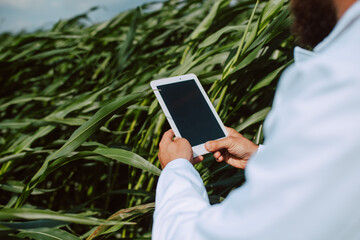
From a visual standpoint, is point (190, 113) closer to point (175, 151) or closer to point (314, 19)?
point (175, 151)

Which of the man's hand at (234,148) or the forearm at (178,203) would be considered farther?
the man's hand at (234,148)

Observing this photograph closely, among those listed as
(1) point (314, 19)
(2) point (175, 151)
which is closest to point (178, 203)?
(2) point (175, 151)

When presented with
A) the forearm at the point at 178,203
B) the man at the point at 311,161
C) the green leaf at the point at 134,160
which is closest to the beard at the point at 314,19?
the man at the point at 311,161

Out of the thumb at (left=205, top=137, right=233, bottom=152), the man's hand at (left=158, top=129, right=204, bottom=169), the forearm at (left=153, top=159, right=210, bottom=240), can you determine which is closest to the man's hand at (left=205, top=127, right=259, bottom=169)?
the thumb at (left=205, top=137, right=233, bottom=152)

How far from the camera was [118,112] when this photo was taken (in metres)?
0.71

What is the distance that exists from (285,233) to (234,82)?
68 centimetres

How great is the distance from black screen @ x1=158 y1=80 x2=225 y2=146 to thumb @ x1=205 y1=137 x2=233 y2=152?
3 cm

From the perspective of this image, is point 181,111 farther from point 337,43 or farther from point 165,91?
point 337,43

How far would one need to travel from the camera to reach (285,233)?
0.96 ft

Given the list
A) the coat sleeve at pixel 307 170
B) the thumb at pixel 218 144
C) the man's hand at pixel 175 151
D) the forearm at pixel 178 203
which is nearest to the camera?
the coat sleeve at pixel 307 170

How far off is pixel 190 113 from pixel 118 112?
0.53 feet

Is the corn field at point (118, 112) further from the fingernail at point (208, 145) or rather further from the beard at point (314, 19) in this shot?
the beard at point (314, 19)

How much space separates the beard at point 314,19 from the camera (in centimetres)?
36

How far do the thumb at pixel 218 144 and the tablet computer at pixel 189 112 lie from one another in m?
0.02
